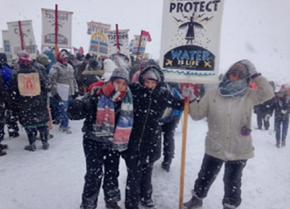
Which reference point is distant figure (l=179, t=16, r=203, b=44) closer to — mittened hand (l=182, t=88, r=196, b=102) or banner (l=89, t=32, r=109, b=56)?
mittened hand (l=182, t=88, r=196, b=102)

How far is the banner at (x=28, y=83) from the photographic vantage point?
749 cm

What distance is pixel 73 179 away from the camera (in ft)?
21.5

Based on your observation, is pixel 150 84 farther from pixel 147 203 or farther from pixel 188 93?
pixel 147 203

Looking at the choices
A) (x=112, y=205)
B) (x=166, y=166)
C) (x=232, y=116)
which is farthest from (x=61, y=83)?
(x=232, y=116)

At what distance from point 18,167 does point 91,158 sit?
3.00m

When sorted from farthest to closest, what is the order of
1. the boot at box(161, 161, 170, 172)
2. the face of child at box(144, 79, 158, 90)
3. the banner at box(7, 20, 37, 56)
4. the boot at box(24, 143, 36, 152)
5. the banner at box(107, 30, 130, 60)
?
the banner at box(107, 30, 130, 60), the banner at box(7, 20, 37, 56), the boot at box(24, 143, 36, 152), the boot at box(161, 161, 170, 172), the face of child at box(144, 79, 158, 90)

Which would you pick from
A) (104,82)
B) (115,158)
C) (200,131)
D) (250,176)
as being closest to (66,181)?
(115,158)

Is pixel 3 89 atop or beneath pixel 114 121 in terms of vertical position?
atop

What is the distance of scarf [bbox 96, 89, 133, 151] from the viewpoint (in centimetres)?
452

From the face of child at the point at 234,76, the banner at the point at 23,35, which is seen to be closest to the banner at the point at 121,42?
the banner at the point at 23,35

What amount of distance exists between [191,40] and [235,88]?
81cm

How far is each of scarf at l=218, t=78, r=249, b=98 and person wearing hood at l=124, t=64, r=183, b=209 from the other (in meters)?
0.59

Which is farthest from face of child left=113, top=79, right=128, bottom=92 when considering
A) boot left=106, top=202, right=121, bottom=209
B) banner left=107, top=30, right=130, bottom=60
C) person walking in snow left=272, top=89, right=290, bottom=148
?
person walking in snow left=272, top=89, right=290, bottom=148

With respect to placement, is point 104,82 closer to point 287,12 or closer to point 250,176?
Answer: point 250,176
